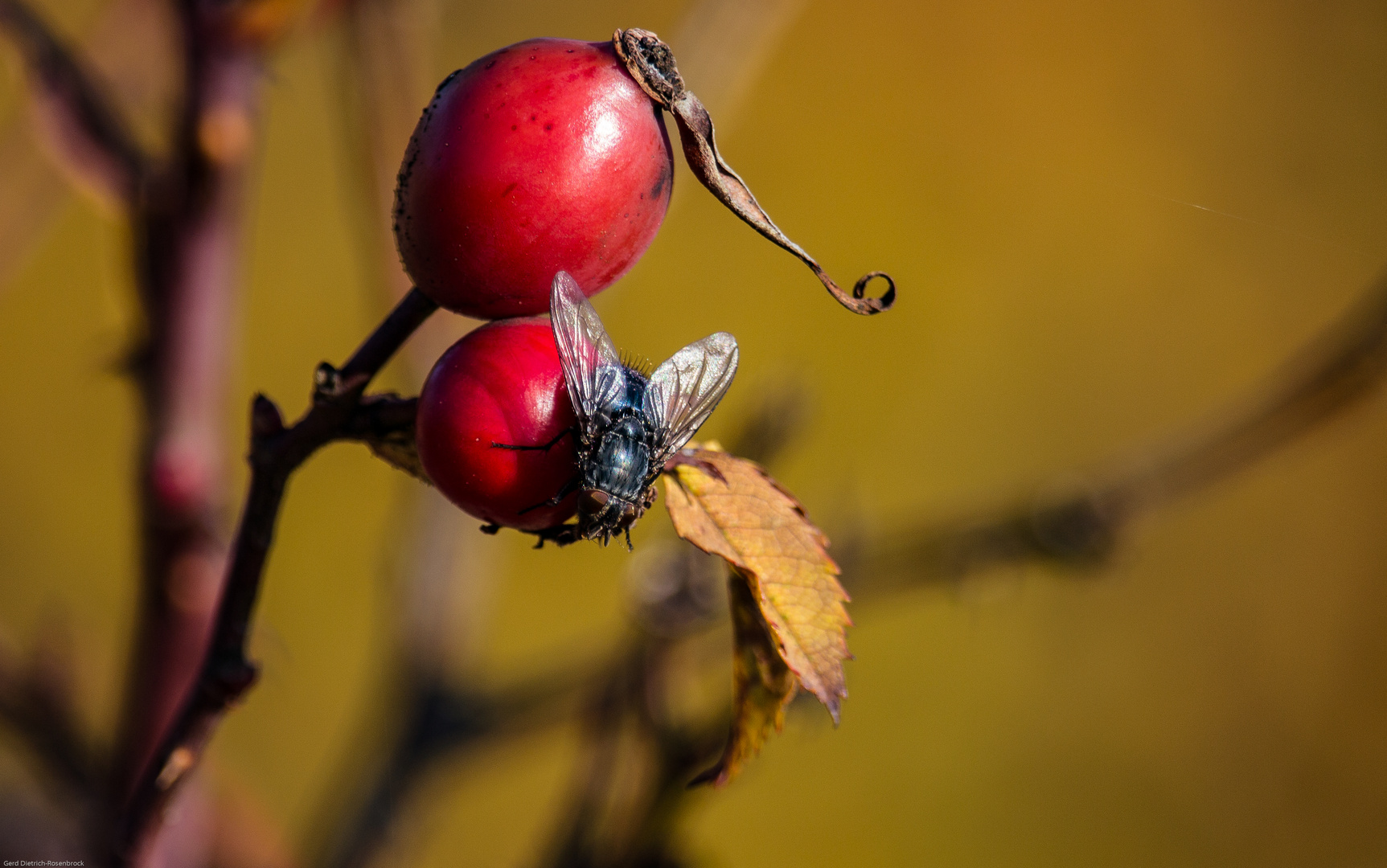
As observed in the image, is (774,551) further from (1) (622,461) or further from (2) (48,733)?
(2) (48,733)

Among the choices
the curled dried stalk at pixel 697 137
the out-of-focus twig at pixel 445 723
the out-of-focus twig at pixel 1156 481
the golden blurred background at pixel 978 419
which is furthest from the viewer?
the golden blurred background at pixel 978 419

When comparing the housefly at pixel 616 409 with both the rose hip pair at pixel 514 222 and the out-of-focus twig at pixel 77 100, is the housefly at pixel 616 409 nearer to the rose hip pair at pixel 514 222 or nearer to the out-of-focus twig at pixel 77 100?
the rose hip pair at pixel 514 222

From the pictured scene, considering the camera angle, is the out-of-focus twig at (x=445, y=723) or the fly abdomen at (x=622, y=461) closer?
the fly abdomen at (x=622, y=461)

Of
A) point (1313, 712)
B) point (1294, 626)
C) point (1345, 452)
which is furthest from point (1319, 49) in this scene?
point (1313, 712)

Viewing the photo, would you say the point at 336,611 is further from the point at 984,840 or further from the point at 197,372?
the point at 197,372

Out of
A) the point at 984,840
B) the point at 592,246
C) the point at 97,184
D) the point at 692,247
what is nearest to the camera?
the point at 592,246

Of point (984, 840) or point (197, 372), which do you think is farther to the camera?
point (984, 840)

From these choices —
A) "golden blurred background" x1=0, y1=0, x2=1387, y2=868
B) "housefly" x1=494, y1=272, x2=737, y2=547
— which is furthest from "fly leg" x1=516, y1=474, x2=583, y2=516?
"golden blurred background" x1=0, y1=0, x2=1387, y2=868

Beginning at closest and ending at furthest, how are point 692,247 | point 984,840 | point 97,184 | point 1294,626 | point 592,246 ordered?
1. point 592,246
2. point 97,184
3. point 984,840
4. point 1294,626
5. point 692,247

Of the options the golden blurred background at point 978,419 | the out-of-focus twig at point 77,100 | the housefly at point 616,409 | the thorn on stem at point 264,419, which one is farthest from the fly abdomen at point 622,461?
the golden blurred background at point 978,419
